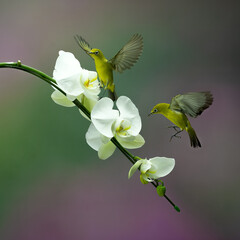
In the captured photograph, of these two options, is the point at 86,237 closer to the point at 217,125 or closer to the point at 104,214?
the point at 104,214

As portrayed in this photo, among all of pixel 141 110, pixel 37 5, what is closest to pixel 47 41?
pixel 37 5

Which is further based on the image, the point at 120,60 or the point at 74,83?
the point at 120,60

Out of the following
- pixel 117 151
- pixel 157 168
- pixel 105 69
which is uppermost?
pixel 105 69

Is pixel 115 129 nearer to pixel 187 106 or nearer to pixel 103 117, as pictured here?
pixel 103 117

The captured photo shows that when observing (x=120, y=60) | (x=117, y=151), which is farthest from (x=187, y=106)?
(x=117, y=151)

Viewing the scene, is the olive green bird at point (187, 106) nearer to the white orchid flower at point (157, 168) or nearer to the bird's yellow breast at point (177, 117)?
the bird's yellow breast at point (177, 117)

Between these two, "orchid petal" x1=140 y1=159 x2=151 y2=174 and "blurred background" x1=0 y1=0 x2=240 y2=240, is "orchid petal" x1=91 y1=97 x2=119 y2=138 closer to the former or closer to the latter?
"orchid petal" x1=140 y1=159 x2=151 y2=174
